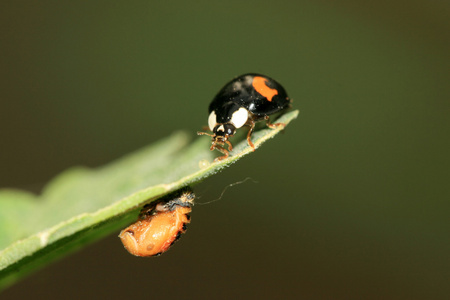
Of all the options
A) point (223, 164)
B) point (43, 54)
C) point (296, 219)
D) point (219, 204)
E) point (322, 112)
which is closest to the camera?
point (223, 164)

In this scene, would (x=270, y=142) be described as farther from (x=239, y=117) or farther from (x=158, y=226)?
(x=158, y=226)

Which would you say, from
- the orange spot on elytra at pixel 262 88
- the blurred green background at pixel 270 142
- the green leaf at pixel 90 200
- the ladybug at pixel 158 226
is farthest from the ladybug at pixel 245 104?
the blurred green background at pixel 270 142

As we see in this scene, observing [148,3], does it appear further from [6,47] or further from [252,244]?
[252,244]

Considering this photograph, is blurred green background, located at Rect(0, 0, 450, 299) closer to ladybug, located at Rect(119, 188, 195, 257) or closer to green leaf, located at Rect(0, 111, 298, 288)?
green leaf, located at Rect(0, 111, 298, 288)

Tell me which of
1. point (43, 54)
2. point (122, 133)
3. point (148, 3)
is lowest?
point (122, 133)

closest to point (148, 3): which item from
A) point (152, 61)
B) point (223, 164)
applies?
point (152, 61)

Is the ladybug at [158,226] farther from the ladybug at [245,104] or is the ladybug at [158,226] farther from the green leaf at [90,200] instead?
the ladybug at [245,104]
